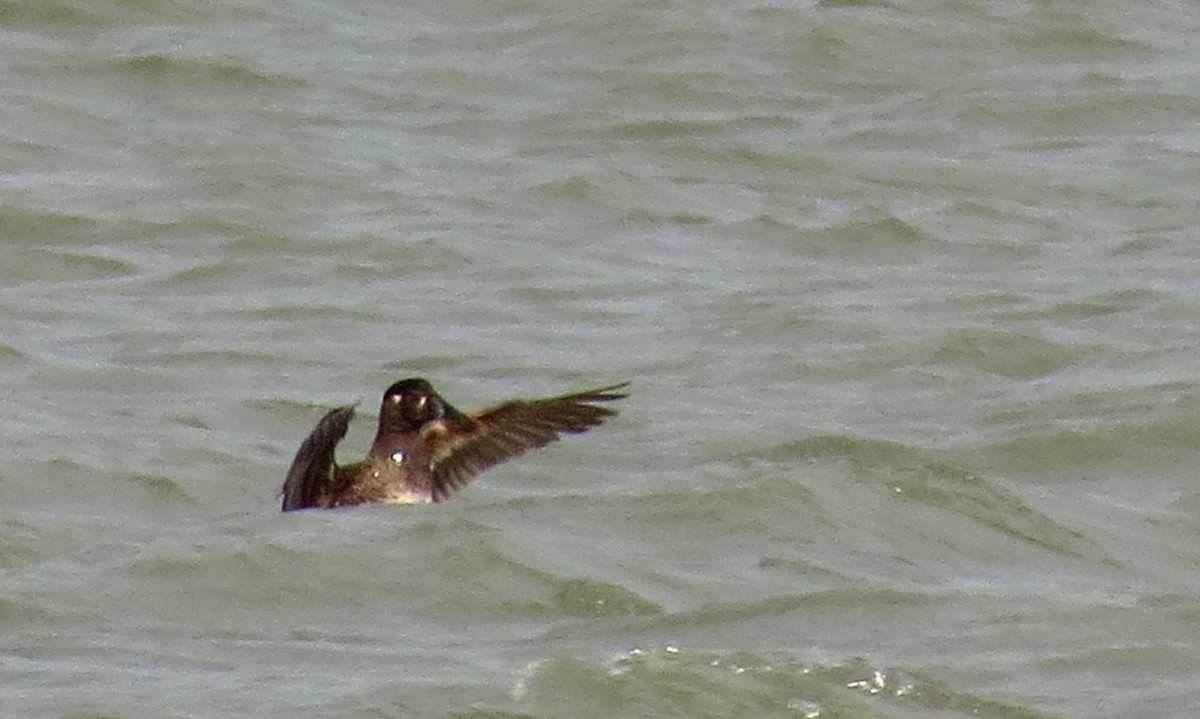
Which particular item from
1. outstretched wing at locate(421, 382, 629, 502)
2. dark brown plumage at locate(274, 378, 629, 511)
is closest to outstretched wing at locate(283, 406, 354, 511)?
dark brown plumage at locate(274, 378, 629, 511)

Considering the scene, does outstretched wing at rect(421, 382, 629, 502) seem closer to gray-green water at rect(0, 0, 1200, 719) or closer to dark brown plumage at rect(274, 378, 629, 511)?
dark brown plumage at rect(274, 378, 629, 511)

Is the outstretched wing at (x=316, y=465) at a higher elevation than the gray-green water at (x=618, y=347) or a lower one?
higher

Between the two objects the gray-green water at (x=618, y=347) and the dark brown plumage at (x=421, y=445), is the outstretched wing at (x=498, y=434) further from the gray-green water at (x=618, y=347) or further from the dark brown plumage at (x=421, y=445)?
the gray-green water at (x=618, y=347)

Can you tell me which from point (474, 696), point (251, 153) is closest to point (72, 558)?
point (474, 696)

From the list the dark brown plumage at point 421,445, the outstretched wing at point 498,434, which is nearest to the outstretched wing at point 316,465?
the dark brown plumage at point 421,445

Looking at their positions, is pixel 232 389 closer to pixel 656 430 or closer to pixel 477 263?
pixel 656 430

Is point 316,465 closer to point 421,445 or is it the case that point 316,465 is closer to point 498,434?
point 421,445

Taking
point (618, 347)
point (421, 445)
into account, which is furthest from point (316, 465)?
point (618, 347)
